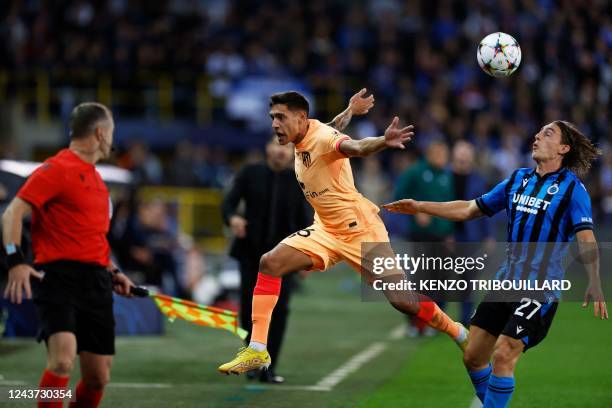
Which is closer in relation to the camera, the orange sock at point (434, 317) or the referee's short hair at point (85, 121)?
the referee's short hair at point (85, 121)

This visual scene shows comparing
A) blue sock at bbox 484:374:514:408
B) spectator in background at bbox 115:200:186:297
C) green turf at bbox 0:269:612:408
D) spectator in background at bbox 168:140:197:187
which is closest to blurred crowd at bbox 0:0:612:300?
spectator in background at bbox 168:140:197:187

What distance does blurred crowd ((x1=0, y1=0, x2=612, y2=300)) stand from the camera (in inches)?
939

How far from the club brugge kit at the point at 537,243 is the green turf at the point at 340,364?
1795 millimetres

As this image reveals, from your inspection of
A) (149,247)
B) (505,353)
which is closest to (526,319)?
(505,353)

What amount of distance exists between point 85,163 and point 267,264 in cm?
176

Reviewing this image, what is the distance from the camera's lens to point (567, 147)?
25.8 feet

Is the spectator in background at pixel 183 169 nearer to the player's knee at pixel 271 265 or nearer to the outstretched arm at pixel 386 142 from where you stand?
the player's knee at pixel 271 265

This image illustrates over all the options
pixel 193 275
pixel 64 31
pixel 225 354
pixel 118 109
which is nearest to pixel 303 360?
pixel 225 354

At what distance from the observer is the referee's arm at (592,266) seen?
7.35 meters

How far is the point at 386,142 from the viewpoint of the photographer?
24.7ft

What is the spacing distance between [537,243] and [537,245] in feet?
0.05

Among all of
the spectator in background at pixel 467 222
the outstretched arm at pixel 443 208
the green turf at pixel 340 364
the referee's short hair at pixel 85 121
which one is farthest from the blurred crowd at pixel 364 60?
the referee's short hair at pixel 85 121

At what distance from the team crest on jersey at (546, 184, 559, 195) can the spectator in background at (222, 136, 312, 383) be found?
12.1 ft

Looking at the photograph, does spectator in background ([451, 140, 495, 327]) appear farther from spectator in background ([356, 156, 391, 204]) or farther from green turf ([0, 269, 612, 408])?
spectator in background ([356, 156, 391, 204])
